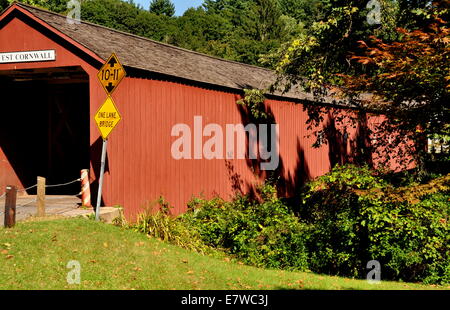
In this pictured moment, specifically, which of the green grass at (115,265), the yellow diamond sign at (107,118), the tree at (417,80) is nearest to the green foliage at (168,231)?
the green grass at (115,265)

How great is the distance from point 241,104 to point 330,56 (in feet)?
11.4

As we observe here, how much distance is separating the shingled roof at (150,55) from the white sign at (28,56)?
0.78m

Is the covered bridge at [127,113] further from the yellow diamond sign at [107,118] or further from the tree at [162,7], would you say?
the tree at [162,7]

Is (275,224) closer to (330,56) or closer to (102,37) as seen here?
(330,56)

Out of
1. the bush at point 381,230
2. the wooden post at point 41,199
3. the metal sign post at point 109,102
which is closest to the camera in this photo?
the bush at point 381,230

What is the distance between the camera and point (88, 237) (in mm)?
9289

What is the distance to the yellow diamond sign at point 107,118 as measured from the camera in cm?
1001

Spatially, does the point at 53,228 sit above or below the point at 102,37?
below

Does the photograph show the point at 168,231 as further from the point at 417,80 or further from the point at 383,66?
the point at 417,80

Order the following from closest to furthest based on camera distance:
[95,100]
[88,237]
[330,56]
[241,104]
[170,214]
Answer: [88,237] → [95,100] → [170,214] → [330,56] → [241,104]

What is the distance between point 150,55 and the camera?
14.3m

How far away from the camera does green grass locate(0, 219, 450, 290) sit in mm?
7605

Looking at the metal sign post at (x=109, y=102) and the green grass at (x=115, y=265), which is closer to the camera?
the green grass at (x=115, y=265)
